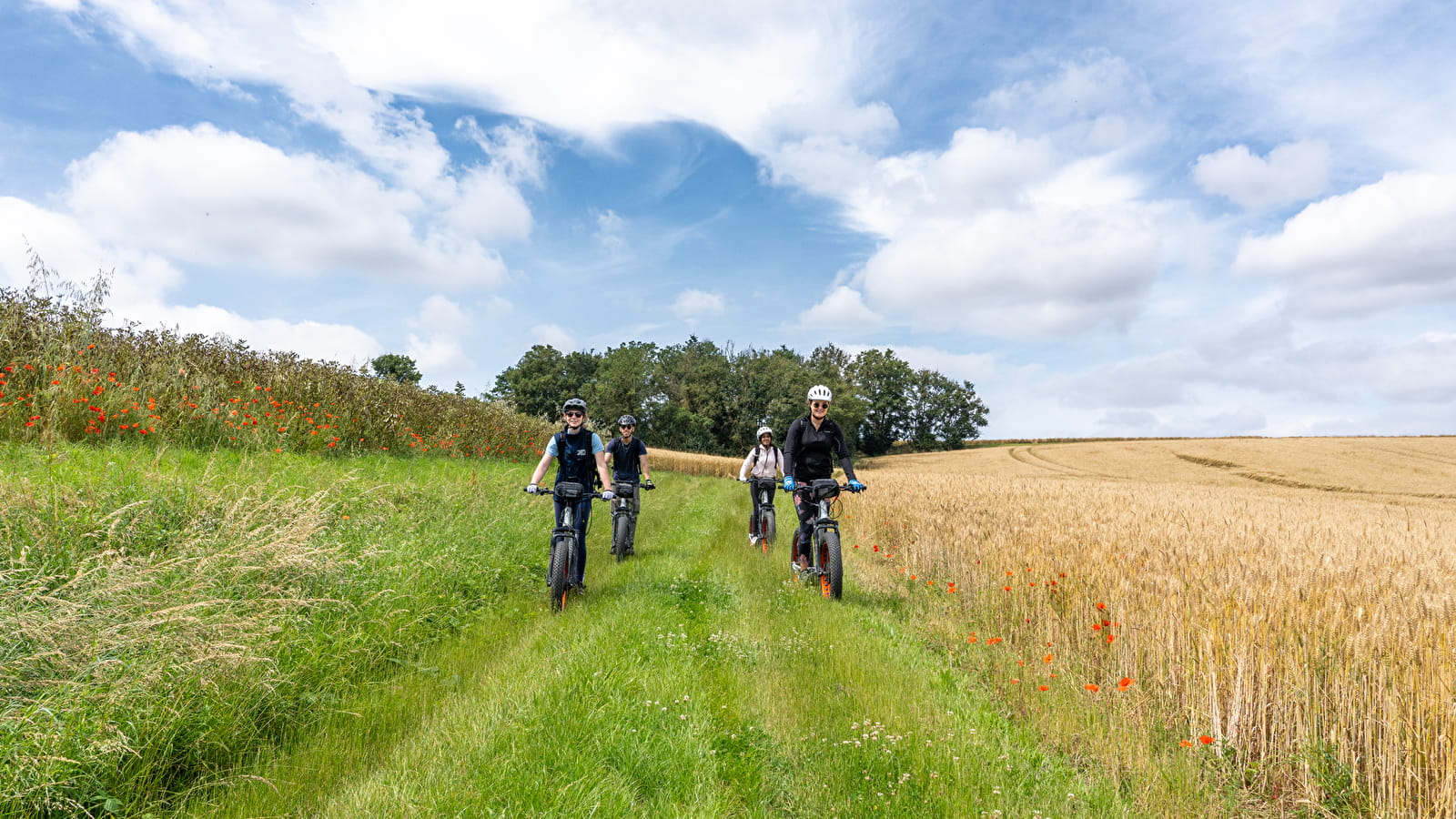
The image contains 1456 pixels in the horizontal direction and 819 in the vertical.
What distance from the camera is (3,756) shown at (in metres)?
3.00

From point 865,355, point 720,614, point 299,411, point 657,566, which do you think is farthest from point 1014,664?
point 865,355

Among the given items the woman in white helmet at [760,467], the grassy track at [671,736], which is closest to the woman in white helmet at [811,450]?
the grassy track at [671,736]

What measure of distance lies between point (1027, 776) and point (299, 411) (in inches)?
552

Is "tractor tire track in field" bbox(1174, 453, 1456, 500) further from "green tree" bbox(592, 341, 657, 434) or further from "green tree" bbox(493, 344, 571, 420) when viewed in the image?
"green tree" bbox(493, 344, 571, 420)

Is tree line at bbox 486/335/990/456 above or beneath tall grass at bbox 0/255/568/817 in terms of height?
above

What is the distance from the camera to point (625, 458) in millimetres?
11250

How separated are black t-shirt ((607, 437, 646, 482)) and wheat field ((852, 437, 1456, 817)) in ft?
14.6

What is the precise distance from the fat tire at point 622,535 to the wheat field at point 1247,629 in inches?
166

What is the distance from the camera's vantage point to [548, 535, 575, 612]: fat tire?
730 cm

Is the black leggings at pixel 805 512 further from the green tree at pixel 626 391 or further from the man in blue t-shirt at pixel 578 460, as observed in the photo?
the green tree at pixel 626 391

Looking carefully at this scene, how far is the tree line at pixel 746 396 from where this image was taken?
66875 mm

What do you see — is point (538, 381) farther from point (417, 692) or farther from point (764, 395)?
point (417, 692)

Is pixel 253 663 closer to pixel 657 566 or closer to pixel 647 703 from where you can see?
pixel 647 703

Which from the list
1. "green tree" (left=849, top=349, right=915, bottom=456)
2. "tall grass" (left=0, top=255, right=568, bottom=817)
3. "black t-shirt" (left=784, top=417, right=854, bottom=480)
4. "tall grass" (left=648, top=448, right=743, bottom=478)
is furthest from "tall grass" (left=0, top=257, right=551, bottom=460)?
"green tree" (left=849, top=349, right=915, bottom=456)
